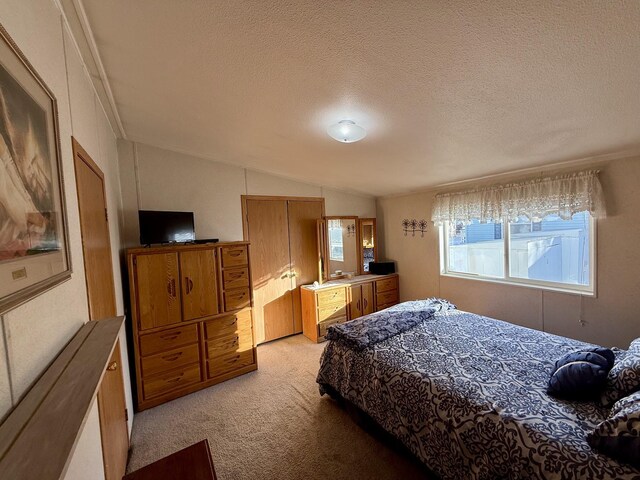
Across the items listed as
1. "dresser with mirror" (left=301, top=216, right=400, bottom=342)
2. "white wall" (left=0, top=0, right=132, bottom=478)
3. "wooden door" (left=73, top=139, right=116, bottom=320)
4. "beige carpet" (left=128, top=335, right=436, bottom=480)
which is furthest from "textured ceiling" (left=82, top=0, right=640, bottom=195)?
"beige carpet" (left=128, top=335, right=436, bottom=480)

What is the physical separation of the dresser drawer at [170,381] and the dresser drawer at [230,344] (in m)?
0.20

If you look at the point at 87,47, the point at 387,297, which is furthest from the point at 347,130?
the point at 387,297

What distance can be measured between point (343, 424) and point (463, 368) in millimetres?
1074

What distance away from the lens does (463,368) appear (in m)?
1.83

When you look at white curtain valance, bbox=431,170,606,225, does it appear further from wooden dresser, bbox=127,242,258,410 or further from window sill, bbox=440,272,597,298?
wooden dresser, bbox=127,242,258,410

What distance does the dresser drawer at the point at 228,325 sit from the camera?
2820 millimetres

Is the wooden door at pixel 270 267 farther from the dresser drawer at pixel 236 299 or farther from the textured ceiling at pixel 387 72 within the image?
the textured ceiling at pixel 387 72

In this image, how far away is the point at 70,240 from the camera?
1.12 meters

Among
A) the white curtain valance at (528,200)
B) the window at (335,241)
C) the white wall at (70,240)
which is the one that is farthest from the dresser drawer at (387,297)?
the white wall at (70,240)

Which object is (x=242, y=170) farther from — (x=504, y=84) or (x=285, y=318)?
(x=504, y=84)

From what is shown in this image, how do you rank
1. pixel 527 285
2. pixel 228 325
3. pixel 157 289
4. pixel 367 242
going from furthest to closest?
pixel 367 242
pixel 527 285
pixel 228 325
pixel 157 289

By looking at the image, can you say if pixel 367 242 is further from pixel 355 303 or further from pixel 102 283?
pixel 102 283

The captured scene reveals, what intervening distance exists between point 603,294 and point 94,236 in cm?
424

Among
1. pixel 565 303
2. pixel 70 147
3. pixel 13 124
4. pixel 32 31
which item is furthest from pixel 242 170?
pixel 565 303
